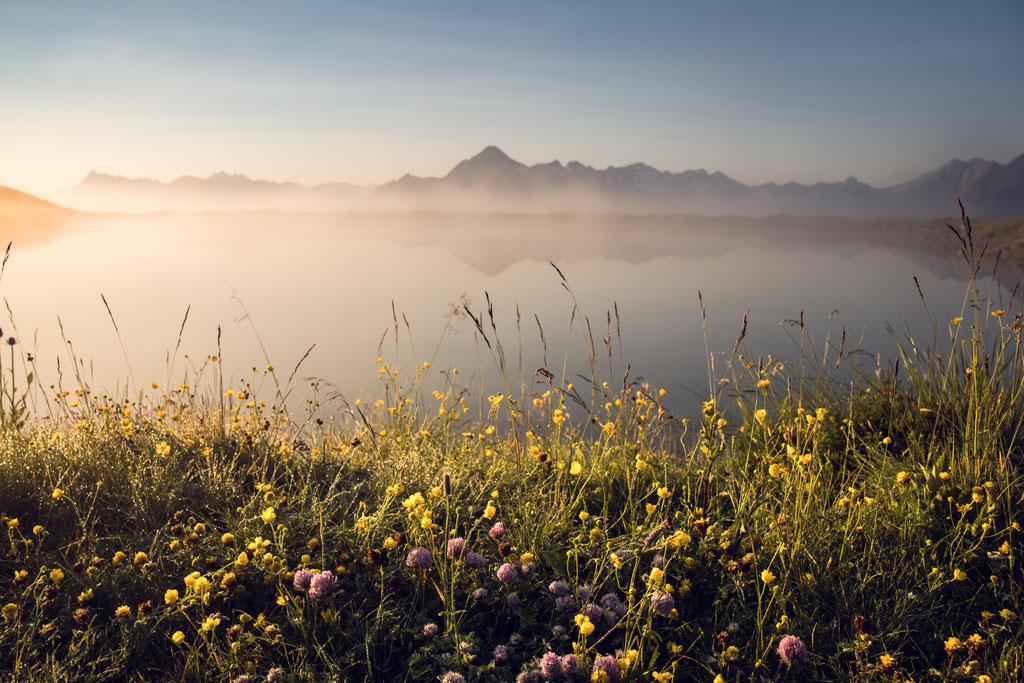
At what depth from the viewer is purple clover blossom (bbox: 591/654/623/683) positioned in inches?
78.3

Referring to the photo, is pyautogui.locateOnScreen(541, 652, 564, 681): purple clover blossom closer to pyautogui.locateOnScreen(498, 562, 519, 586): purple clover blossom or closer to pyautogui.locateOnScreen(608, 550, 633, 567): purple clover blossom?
pyautogui.locateOnScreen(498, 562, 519, 586): purple clover blossom

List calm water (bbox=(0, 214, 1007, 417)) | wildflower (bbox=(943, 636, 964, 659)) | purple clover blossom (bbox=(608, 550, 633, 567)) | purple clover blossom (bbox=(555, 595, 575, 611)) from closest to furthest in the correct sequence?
wildflower (bbox=(943, 636, 964, 659))
purple clover blossom (bbox=(555, 595, 575, 611))
purple clover blossom (bbox=(608, 550, 633, 567))
calm water (bbox=(0, 214, 1007, 417))

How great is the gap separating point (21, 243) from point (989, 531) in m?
39.3

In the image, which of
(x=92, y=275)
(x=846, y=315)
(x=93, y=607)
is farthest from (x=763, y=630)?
(x=92, y=275)

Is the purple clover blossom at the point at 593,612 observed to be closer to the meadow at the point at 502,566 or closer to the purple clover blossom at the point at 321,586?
the meadow at the point at 502,566

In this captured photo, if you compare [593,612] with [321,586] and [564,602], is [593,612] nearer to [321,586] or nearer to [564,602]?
[564,602]

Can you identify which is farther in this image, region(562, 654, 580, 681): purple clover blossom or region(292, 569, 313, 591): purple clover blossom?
region(292, 569, 313, 591): purple clover blossom

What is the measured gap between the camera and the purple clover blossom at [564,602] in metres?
2.31

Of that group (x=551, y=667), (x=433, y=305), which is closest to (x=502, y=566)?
(x=551, y=667)

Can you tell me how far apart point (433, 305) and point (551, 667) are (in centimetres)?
1301

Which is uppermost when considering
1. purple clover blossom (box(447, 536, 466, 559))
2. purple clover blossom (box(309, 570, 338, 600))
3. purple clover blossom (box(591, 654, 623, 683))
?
purple clover blossom (box(447, 536, 466, 559))

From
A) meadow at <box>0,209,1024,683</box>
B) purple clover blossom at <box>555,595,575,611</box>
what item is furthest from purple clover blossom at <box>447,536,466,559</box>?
purple clover blossom at <box>555,595,575,611</box>

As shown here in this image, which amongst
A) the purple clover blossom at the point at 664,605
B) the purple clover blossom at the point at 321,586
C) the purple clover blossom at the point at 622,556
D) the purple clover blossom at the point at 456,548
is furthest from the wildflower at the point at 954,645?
the purple clover blossom at the point at 321,586

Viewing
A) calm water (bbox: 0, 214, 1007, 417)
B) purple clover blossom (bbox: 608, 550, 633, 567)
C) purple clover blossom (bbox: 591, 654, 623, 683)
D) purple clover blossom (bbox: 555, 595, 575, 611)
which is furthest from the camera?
calm water (bbox: 0, 214, 1007, 417)
